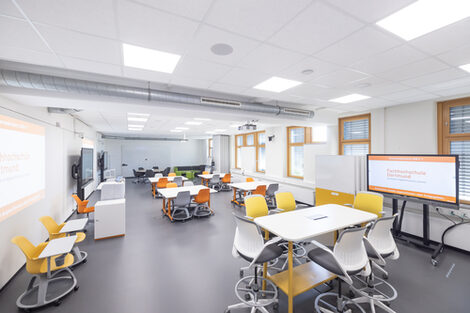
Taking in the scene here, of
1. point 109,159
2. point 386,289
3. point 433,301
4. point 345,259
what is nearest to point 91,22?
point 345,259

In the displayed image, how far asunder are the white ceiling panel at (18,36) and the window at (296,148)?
6.54 metres

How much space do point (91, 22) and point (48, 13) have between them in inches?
10.4

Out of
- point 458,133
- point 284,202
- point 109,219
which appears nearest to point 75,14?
point 284,202

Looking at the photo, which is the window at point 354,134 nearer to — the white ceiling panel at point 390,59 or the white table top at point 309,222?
the white table top at point 309,222

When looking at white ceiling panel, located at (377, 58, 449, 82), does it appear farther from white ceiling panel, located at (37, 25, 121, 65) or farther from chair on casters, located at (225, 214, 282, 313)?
white ceiling panel, located at (37, 25, 121, 65)

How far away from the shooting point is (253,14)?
1.49 metres

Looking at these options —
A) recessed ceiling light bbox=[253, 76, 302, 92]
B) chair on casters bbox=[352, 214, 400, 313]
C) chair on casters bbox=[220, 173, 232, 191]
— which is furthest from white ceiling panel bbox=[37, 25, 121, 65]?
chair on casters bbox=[220, 173, 232, 191]

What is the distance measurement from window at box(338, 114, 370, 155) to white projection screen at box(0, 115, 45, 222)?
6.76 metres

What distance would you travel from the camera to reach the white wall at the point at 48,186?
8.41 ft

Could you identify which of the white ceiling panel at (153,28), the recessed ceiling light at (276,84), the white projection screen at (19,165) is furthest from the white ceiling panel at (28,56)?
the recessed ceiling light at (276,84)

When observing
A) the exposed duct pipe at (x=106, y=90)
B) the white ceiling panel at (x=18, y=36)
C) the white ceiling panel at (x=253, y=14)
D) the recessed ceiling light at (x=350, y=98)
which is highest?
the recessed ceiling light at (x=350, y=98)

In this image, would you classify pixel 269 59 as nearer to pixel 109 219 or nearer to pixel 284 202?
pixel 284 202

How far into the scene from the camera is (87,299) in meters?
2.32

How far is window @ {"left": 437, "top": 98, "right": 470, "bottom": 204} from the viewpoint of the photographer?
11.9 feet
